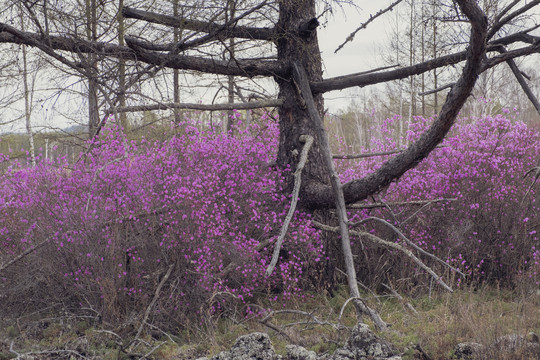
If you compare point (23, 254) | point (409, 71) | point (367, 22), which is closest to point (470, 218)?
point (409, 71)

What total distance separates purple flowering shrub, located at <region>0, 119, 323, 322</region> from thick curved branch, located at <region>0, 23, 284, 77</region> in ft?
3.27

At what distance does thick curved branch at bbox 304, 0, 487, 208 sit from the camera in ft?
16.1

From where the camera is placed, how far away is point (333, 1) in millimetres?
7145

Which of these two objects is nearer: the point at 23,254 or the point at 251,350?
the point at 251,350

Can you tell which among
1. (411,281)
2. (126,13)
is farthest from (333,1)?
(411,281)

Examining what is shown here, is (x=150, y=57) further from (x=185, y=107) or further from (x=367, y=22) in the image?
(x=367, y=22)

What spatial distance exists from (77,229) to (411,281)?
174 inches

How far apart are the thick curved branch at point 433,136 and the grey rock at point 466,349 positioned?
220cm

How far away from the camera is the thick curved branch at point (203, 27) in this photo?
6.90 m

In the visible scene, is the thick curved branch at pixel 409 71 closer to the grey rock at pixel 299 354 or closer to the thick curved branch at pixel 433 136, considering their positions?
the thick curved branch at pixel 433 136

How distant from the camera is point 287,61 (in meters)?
7.55

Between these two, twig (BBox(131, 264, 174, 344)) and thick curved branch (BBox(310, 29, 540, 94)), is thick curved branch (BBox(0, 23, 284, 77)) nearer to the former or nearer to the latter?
thick curved branch (BBox(310, 29, 540, 94))

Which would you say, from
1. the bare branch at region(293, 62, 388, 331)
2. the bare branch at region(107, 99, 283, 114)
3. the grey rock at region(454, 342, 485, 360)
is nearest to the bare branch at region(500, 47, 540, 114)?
the bare branch at region(293, 62, 388, 331)

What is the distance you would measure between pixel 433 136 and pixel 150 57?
3.52 m
